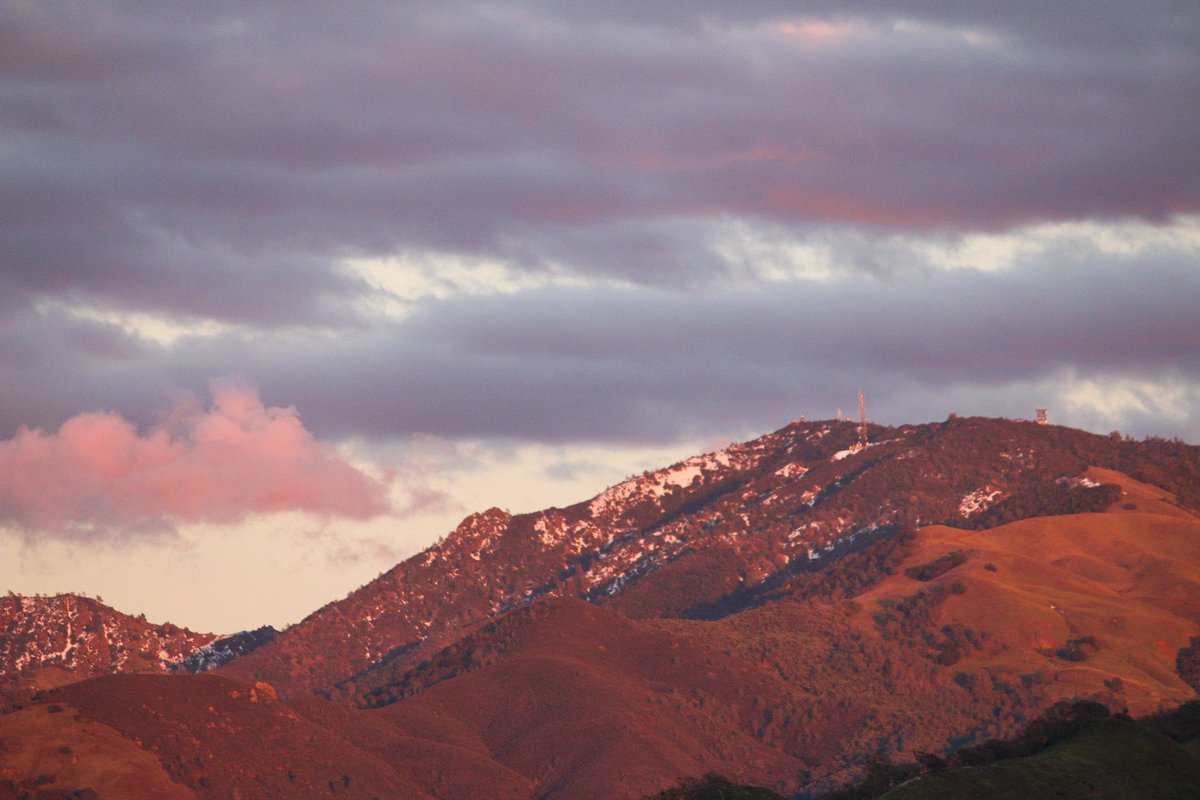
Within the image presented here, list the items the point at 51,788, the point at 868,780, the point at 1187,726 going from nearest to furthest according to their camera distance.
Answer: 1. the point at 868,780
2. the point at 1187,726
3. the point at 51,788

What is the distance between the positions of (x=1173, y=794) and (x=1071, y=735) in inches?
425

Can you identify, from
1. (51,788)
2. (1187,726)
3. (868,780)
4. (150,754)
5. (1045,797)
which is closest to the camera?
(1045,797)

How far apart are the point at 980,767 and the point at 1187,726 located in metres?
42.3

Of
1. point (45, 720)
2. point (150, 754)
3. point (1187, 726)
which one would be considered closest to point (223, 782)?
point (150, 754)

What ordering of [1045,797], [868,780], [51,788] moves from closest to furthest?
1. [1045,797]
2. [868,780]
3. [51,788]

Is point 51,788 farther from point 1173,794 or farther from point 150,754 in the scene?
point 1173,794

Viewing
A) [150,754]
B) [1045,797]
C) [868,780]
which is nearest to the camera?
[1045,797]

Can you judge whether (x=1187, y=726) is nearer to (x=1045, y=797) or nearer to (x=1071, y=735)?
(x=1071, y=735)

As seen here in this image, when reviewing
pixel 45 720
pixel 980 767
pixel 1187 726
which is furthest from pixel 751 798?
pixel 45 720

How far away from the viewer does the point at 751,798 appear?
91500 mm

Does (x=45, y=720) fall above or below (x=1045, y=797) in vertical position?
above

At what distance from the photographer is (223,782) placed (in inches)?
7849

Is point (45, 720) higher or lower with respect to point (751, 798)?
higher

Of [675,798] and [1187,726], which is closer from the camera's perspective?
[675,798]
